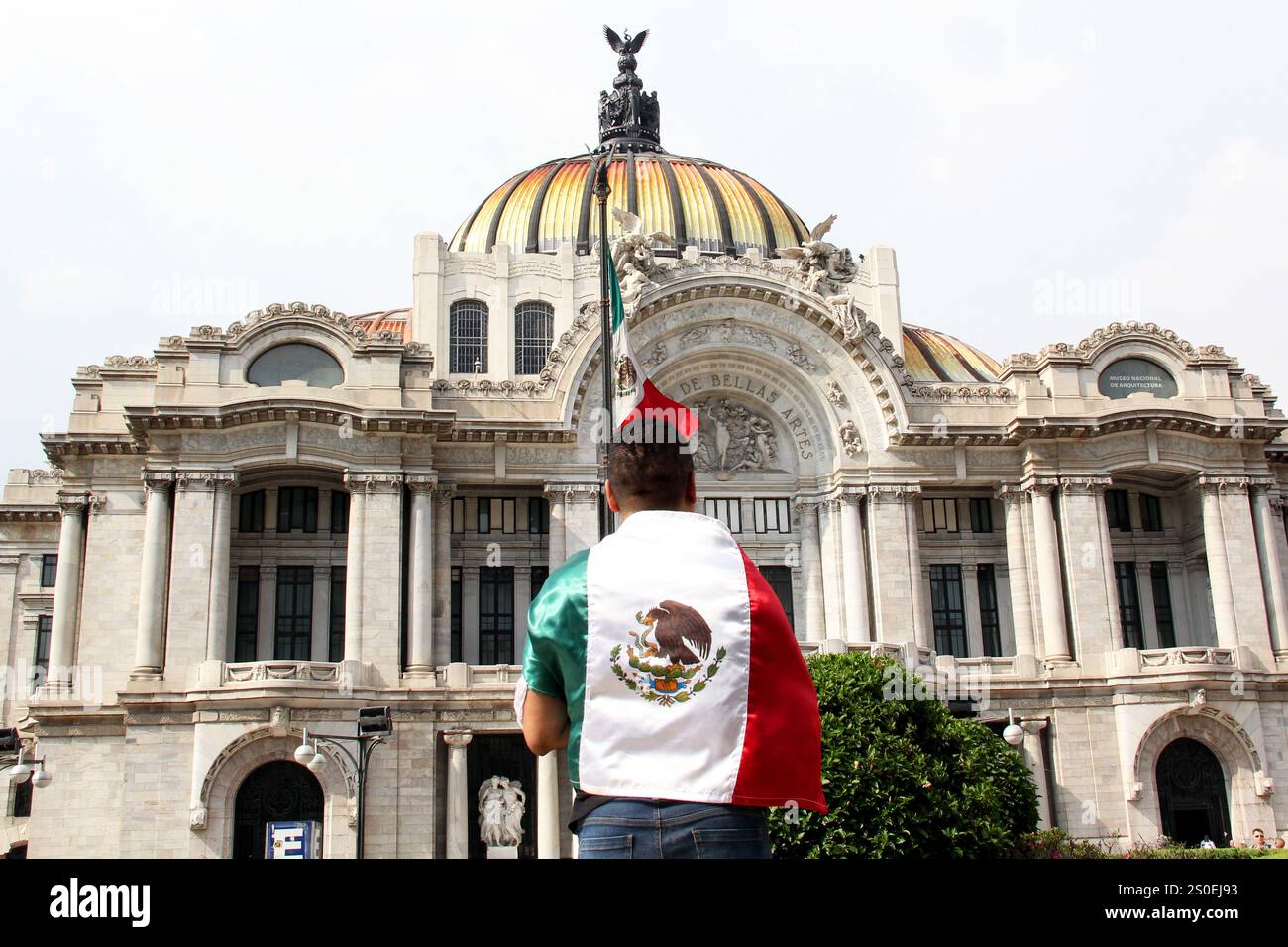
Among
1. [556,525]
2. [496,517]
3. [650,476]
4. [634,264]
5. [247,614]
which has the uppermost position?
[634,264]

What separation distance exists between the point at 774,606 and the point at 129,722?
112 ft

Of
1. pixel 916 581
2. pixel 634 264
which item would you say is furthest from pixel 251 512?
pixel 916 581

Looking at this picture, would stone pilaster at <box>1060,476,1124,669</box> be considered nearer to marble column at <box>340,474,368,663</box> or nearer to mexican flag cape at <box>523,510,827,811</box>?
marble column at <box>340,474,368,663</box>

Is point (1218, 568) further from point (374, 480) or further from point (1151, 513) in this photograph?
point (374, 480)

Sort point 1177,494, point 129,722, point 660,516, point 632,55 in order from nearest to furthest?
point 660,516 < point 129,722 < point 1177,494 < point 632,55

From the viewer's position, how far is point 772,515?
4341 centimetres

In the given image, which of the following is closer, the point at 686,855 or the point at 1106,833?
the point at 686,855

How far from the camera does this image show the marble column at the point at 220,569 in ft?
122

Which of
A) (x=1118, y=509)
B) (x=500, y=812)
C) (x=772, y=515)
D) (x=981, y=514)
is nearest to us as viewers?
(x=500, y=812)

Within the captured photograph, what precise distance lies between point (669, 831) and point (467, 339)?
43384mm

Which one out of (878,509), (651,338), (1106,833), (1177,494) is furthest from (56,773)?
(1177,494)

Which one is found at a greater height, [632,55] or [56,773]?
[632,55]

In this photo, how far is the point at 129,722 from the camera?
3619 cm

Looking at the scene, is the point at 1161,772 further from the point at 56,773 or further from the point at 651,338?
the point at 56,773
